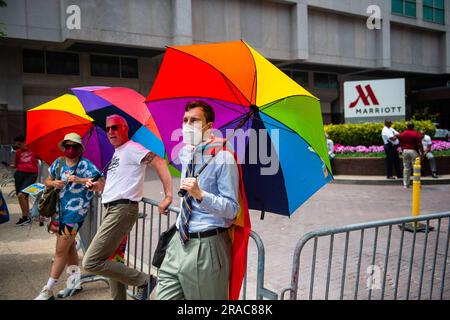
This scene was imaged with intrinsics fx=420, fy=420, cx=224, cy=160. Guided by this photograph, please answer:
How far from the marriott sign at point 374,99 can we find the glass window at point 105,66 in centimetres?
1322

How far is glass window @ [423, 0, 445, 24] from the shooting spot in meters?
32.9

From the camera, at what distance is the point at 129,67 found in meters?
24.8

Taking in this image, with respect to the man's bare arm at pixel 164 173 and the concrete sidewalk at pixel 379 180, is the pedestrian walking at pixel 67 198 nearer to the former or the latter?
the man's bare arm at pixel 164 173

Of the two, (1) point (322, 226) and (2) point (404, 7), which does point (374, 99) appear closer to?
(1) point (322, 226)

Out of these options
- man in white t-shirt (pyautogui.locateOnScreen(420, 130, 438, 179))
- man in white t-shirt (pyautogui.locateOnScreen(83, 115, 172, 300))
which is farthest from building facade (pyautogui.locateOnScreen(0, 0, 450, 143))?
man in white t-shirt (pyautogui.locateOnScreen(83, 115, 172, 300))

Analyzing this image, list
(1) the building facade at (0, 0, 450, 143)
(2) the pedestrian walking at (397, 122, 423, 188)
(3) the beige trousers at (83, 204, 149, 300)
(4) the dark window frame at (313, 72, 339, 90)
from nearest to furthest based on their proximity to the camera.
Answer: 1. (3) the beige trousers at (83, 204, 149, 300)
2. (2) the pedestrian walking at (397, 122, 423, 188)
3. (1) the building facade at (0, 0, 450, 143)
4. (4) the dark window frame at (313, 72, 339, 90)

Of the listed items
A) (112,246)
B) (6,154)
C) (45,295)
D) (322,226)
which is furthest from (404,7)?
(45,295)

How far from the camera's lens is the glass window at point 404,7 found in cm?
3086

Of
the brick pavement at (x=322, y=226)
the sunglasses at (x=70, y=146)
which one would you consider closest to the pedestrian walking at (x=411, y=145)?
the brick pavement at (x=322, y=226)

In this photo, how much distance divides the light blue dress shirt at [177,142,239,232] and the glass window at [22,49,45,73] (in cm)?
2232

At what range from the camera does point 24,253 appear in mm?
5910

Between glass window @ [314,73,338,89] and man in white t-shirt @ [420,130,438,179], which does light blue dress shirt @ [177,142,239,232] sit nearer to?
man in white t-shirt @ [420,130,438,179]
